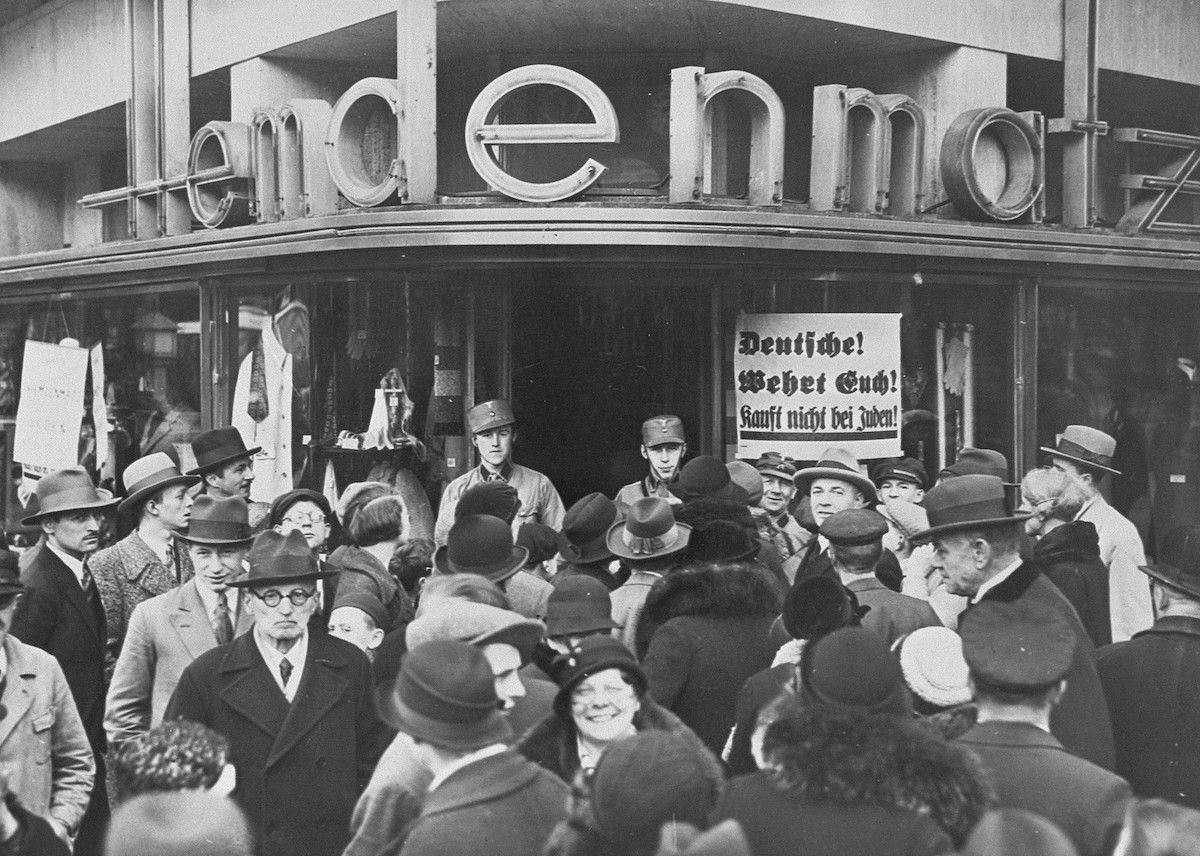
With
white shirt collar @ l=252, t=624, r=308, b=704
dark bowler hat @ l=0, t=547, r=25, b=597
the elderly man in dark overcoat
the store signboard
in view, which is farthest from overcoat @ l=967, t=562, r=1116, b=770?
the store signboard

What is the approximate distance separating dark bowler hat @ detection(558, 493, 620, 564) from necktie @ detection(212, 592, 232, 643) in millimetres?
1553

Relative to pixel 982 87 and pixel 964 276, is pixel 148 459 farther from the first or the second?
pixel 982 87

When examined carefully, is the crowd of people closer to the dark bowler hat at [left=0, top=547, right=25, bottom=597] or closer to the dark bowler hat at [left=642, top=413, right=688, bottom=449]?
the dark bowler hat at [left=0, top=547, right=25, bottom=597]

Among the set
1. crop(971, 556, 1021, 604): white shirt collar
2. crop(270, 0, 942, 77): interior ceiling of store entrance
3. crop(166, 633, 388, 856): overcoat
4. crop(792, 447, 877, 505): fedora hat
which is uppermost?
crop(270, 0, 942, 77): interior ceiling of store entrance

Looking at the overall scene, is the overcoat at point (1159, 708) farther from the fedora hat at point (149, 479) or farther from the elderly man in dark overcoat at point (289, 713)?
the fedora hat at point (149, 479)

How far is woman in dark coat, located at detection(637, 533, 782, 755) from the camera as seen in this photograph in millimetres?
5625

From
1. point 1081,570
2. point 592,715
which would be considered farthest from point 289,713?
point 1081,570

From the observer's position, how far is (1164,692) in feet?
17.7

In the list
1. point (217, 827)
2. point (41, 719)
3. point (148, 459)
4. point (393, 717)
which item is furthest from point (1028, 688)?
point (148, 459)

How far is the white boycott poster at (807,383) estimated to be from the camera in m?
11.0

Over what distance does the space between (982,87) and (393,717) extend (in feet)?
30.5

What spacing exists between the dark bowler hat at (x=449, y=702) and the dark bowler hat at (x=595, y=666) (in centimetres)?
66

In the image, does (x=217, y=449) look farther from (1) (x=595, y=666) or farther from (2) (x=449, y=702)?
(2) (x=449, y=702)

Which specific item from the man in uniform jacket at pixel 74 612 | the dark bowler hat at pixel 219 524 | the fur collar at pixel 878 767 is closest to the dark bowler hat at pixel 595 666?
the fur collar at pixel 878 767
